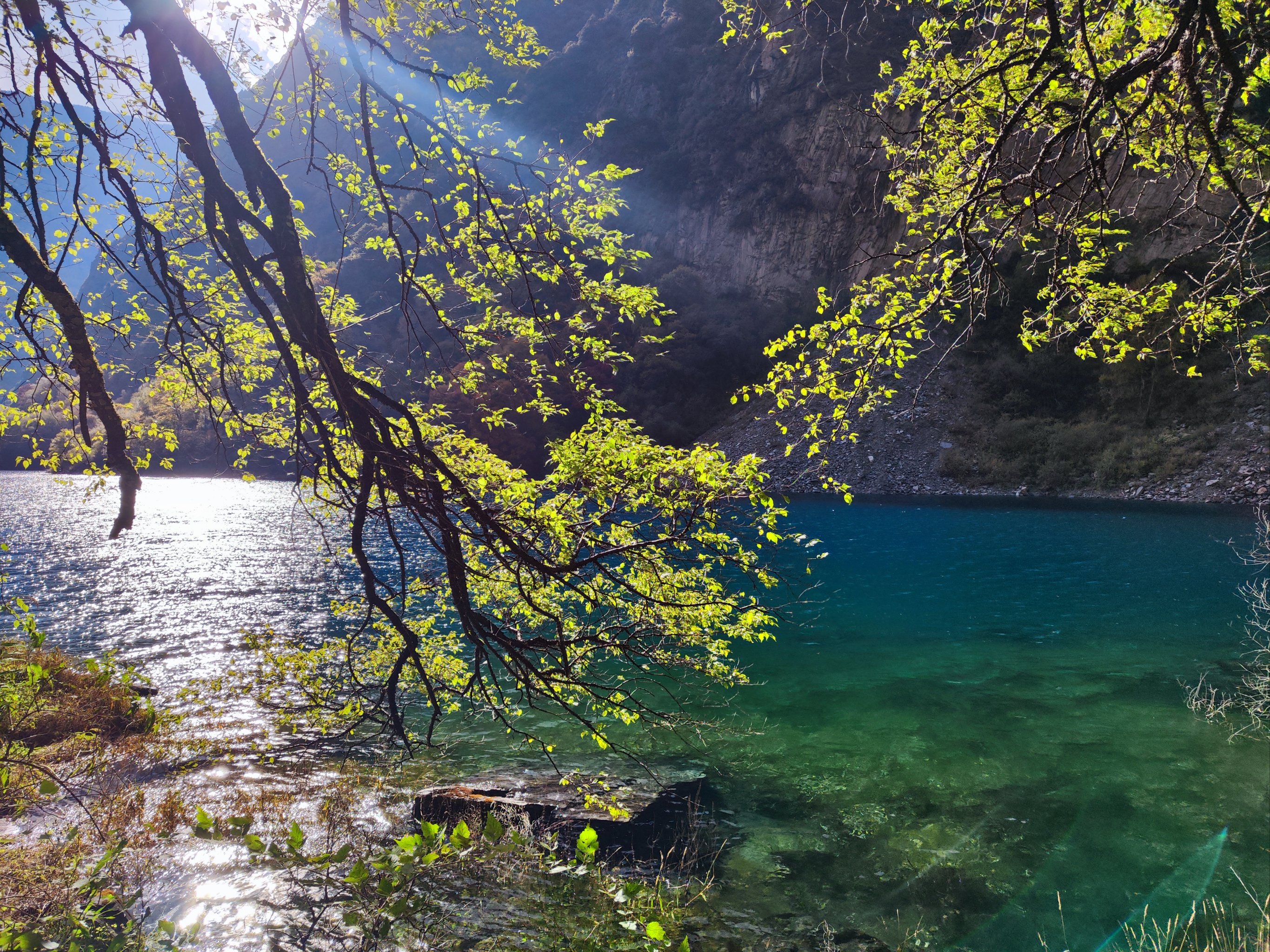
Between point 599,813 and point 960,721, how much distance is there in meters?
8.34

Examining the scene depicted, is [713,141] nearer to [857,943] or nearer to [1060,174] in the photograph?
[1060,174]

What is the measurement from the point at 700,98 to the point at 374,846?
109m

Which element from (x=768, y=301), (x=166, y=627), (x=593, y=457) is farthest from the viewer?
(x=768, y=301)

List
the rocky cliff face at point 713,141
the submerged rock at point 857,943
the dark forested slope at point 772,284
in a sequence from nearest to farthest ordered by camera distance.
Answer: the submerged rock at point 857,943 < the dark forested slope at point 772,284 < the rocky cliff face at point 713,141

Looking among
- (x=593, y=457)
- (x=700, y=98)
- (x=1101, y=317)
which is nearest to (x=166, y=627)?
(x=593, y=457)

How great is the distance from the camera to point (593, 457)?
21.6ft

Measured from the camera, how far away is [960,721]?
1361cm

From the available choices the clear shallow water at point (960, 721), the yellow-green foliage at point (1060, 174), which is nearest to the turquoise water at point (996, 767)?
the clear shallow water at point (960, 721)

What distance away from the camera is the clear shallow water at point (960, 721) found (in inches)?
320

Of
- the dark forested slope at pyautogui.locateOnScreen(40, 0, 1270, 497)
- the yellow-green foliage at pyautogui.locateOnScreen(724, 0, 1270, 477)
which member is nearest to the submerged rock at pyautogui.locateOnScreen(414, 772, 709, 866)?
the yellow-green foliage at pyautogui.locateOnScreen(724, 0, 1270, 477)

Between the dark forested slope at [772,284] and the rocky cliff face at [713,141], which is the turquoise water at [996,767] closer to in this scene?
the dark forested slope at [772,284]

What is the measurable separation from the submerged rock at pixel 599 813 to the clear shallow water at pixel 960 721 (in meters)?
0.69

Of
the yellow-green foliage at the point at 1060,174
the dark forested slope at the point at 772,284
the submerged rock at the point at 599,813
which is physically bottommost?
the submerged rock at the point at 599,813

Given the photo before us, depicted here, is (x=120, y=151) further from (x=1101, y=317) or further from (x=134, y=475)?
(x=1101, y=317)
